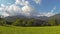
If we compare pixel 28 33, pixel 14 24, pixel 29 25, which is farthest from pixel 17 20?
pixel 28 33

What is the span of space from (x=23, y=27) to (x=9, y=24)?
56.9 inches

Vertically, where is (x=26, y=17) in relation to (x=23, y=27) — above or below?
above

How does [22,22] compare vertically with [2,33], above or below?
above

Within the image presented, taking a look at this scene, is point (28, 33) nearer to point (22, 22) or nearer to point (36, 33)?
point (36, 33)

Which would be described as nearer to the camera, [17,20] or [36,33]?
[36,33]

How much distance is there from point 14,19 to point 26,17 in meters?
1.33

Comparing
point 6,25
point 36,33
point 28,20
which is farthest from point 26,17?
point 36,33

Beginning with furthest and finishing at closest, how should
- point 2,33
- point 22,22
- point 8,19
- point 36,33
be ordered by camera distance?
point 22,22
point 8,19
point 36,33
point 2,33

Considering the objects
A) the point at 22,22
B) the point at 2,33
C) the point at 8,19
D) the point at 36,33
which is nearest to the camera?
the point at 2,33

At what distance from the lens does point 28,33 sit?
10.2 m

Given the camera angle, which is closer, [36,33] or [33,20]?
[36,33]

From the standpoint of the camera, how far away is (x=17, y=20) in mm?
12641

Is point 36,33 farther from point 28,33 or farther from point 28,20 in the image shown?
point 28,20

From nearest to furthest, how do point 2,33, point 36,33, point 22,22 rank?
point 2,33, point 36,33, point 22,22
